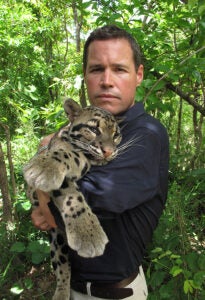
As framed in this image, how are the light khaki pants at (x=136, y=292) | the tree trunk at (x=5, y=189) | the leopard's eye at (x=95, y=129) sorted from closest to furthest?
the light khaki pants at (x=136, y=292) < the leopard's eye at (x=95, y=129) < the tree trunk at (x=5, y=189)

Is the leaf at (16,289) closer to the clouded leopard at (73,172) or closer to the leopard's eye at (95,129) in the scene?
the clouded leopard at (73,172)

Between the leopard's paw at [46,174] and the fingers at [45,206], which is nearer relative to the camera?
the leopard's paw at [46,174]

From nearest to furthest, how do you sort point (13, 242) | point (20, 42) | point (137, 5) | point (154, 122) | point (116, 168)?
1. point (116, 168)
2. point (154, 122)
3. point (137, 5)
4. point (13, 242)
5. point (20, 42)

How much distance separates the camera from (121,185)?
193cm

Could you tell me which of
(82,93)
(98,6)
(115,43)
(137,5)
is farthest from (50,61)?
(115,43)

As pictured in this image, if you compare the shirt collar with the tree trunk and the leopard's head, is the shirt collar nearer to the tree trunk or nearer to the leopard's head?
the leopard's head

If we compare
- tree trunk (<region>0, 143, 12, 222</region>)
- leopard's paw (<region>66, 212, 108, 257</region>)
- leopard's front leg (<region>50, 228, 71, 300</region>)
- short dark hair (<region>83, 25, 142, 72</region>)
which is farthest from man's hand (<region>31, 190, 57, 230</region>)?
tree trunk (<region>0, 143, 12, 222</region>)

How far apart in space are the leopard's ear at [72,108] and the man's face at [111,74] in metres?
0.16

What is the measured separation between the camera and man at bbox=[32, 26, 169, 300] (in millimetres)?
1974

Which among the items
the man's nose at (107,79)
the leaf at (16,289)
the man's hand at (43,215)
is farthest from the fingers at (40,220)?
the leaf at (16,289)

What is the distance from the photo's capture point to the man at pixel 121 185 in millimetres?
1974

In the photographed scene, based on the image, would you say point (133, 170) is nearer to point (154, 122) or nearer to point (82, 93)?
point (154, 122)

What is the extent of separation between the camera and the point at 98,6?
4.45 metres

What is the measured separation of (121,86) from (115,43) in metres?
0.32
